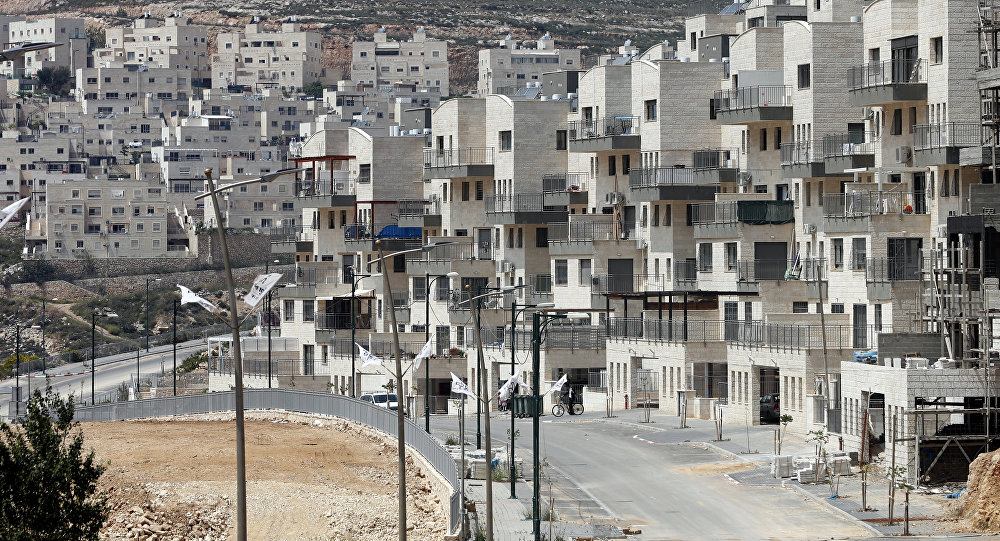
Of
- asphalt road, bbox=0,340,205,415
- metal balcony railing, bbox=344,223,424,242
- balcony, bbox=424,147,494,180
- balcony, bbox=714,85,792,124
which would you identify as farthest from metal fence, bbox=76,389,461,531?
asphalt road, bbox=0,340,205,415

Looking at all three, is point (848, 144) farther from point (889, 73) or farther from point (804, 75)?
point (889, 73)

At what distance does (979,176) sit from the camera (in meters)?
68.2

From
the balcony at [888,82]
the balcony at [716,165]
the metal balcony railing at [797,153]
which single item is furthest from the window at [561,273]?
the balcony at [888,82]

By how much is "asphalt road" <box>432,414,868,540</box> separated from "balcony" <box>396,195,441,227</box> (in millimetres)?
35257

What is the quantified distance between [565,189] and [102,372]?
68732 millimetres

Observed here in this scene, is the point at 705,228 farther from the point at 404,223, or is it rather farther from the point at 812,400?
the point at 404,223

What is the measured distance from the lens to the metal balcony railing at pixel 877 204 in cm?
7119

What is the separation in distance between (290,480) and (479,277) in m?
40.7

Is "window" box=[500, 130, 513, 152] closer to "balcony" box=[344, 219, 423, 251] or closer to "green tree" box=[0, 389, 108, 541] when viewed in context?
"balcony" box=[344, 219, 423, 251]

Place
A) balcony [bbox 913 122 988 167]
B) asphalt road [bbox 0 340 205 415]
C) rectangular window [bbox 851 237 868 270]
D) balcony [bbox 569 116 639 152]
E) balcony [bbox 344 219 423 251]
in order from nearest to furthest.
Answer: balcony [bbox 913 122 988 167], rectangular window [bbox 851 237 868 270], balcony [bbox 569 116 639 152], balcony [bbox 344 219 423 251], asphalt road [bbox 0 340 205 415]

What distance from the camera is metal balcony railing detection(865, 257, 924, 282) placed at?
7006 cm

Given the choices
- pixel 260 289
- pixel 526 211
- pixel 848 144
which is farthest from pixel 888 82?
pixel 260 289

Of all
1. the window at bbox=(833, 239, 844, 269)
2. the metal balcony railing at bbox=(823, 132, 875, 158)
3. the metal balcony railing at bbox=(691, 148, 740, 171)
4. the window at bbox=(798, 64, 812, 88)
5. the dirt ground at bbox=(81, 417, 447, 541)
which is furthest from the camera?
the metal balcony railing at bbox=(691, 148, 740, 171)

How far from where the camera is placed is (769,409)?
2987 inches
